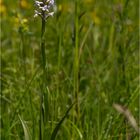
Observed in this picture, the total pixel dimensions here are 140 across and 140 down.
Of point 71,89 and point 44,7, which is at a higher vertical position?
point 44,7

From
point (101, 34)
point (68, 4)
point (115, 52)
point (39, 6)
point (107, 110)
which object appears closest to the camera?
point (39, 6)

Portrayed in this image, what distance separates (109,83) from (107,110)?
0.49 meters

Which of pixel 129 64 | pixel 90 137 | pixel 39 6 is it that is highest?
pixel 39 6

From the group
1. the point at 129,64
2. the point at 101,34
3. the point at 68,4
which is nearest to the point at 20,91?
the point at 129,64

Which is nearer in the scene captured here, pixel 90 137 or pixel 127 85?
pixel 90 137

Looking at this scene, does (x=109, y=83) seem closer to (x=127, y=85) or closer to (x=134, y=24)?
(x=127, y=85)

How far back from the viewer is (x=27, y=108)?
242cm

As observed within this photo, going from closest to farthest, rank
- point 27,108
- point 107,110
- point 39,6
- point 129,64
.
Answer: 1. point 39,6
2. point 27,108
3. point 107,110
4. point 129,64

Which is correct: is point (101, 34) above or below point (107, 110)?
above

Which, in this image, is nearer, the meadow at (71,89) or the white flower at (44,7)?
the white flower at (44,7)

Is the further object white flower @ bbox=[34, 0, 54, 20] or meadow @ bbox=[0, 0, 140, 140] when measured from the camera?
meadow @ bbox=[0, 0, 140, 140]

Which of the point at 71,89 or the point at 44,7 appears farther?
the point at 71,89

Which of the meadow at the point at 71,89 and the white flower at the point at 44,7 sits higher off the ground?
the white flower at the point at 44,7

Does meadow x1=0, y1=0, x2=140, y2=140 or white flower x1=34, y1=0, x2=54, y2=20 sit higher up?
white flower x1=34, y1=0, x2=54, y2=20
